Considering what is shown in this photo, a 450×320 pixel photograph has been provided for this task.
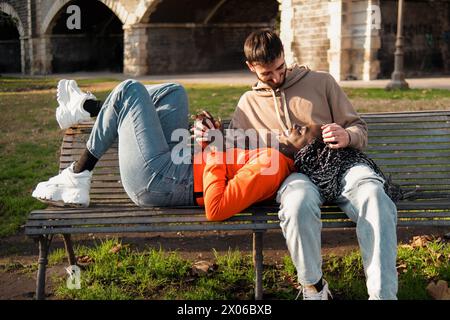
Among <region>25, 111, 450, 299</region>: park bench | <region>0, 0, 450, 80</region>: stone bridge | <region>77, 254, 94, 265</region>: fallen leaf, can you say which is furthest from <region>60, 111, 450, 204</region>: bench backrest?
<region>0, 0, 450, 80</region>: stone bridge

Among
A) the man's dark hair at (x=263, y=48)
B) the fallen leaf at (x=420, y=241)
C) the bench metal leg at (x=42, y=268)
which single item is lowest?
the fallen leaf at (x=420, y=241)

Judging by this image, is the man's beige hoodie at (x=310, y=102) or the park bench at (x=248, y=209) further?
the man's beige hoodie at (x=310, y=102)

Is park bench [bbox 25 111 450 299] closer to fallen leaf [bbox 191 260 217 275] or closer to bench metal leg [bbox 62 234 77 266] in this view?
bench metal leg [bbox 62 234 77 266]

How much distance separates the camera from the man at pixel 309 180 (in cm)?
267

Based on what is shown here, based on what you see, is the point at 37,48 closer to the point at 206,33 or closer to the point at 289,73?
the point at 206,33

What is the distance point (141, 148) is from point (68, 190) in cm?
47

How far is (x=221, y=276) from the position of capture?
3432mm

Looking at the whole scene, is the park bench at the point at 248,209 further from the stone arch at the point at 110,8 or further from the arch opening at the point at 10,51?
the arch opening at the point at 10,51

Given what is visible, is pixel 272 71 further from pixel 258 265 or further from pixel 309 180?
pixel 258 265

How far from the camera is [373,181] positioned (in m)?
2.85

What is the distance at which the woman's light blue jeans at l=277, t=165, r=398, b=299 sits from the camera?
103 inches

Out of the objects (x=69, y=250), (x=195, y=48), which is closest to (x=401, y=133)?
(x=69, y=250)

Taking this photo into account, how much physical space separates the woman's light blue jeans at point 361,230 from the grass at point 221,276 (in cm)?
50

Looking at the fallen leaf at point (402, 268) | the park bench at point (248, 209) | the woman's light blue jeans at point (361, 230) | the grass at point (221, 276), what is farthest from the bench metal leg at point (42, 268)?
the fallen leaf at point (402, 268)
